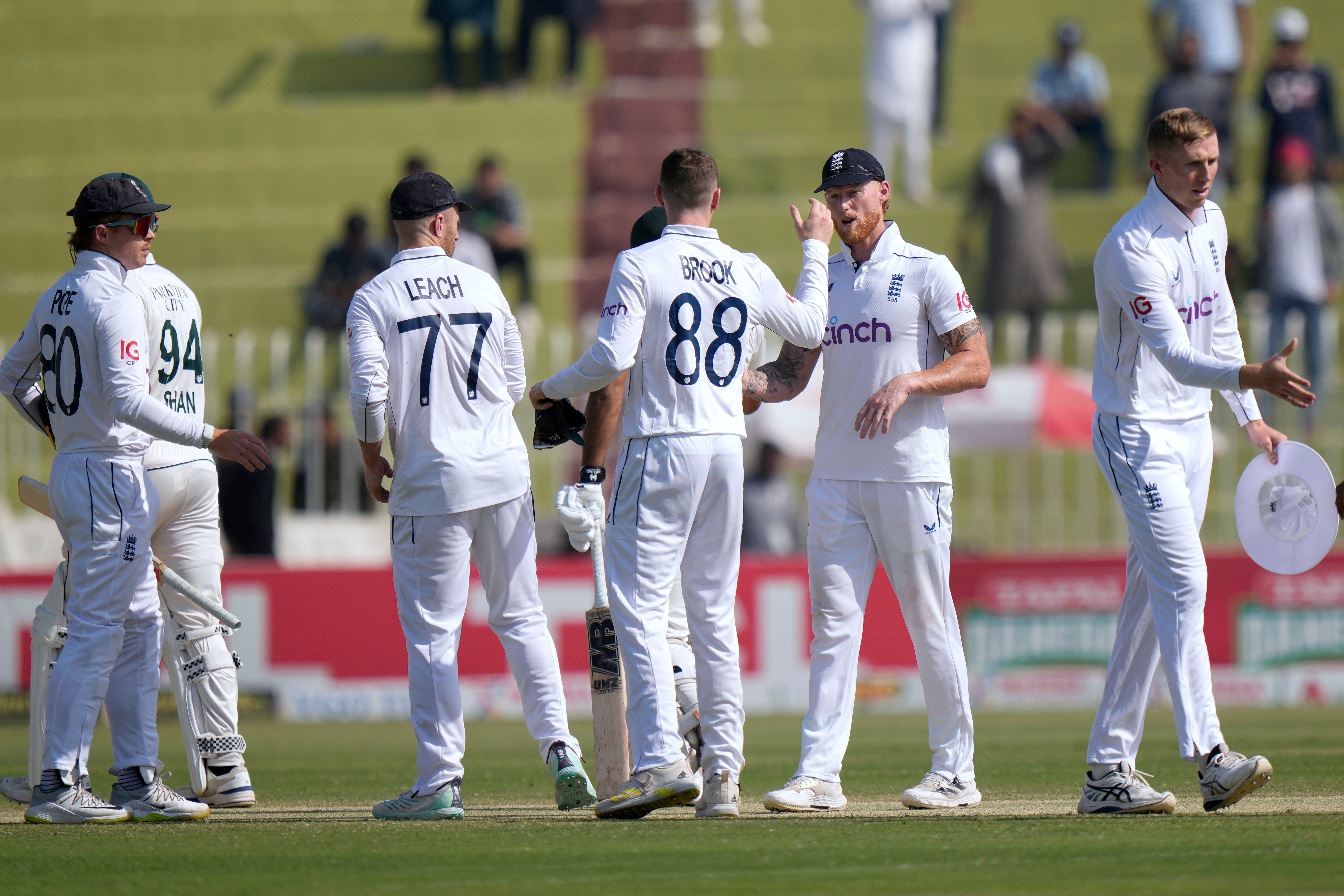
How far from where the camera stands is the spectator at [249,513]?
45.7 ft

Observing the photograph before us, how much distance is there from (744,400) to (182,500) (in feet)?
7.90

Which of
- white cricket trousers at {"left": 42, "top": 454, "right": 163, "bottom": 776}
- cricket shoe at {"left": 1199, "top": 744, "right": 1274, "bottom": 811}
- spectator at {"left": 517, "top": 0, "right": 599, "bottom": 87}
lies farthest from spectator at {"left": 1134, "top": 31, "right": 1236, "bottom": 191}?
white cricket trousers at {"left": 42, "top": 454, "right": 163, "bottom": 776}

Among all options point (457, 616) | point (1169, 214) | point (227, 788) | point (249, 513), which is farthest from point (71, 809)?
point (249, 513)

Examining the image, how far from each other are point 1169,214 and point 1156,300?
1.33 ft

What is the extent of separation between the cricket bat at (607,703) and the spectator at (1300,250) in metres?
10.4

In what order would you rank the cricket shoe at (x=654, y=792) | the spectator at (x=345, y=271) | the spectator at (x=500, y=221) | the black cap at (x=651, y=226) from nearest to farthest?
1. the cricket shoe at (x=654, y=792)
2. the black cap at (x=651, y=226)
3. the spectator at (x=345, y=271)
4. the spectator at (x=500, y=221)

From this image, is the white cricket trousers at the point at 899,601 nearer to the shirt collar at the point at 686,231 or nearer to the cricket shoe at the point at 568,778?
the cricket shoe at the point at 568,778

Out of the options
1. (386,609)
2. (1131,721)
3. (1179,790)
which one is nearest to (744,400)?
(1131,721)

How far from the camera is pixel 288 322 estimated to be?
19891 mm

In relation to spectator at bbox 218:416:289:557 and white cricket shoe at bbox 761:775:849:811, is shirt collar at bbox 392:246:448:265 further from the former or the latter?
spectator at bbox 218:416:289:557

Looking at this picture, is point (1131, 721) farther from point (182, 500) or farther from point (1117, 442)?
point (182, 500)

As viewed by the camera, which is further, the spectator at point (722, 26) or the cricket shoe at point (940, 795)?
the spectator at point (722, 26)

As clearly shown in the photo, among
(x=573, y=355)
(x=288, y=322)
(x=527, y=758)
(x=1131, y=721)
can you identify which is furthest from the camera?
(x=288, y=322)

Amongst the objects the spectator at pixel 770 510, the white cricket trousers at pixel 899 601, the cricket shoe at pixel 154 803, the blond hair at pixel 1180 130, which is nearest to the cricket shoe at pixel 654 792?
the white cricket trousers at pixel 899 601
